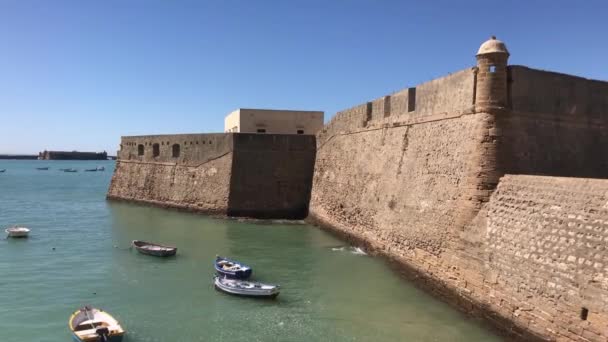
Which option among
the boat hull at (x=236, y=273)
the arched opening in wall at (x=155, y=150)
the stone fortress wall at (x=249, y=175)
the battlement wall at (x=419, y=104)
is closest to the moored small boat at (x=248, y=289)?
the boat hull at (x=236, y=273)

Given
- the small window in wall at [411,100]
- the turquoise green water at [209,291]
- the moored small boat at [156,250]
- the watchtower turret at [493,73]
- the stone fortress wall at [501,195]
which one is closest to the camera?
the stone fortress wall at [501,195]

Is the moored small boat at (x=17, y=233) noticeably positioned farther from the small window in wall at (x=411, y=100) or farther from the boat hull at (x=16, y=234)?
the small window in wall at (x=411, y=100)

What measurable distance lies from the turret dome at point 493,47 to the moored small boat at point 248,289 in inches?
286

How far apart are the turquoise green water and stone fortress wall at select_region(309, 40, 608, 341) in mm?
1049

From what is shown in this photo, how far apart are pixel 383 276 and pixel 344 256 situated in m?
2.47

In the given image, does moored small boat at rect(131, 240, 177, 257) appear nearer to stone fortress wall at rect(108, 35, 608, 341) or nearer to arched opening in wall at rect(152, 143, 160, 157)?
stone fortress wall at rect(108, 35, 608, 341)

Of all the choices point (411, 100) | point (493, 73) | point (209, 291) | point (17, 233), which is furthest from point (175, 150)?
point (493, 73)

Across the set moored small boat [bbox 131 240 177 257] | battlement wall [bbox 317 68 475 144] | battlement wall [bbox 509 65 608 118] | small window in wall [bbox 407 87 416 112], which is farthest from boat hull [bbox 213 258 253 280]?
battlement wall [bbox 509 65 608 118]

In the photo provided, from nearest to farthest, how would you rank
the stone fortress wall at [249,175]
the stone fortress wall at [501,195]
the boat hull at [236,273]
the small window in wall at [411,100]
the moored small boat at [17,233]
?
1. the stone fortress wall at [501,195]
2. the boat hull at [236,273]
3. the small window in wall at [411,100]
4. the moored small boat at [17,233]
5. the stone fortress wall at [249,175]

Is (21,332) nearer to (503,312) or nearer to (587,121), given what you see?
(503,312)

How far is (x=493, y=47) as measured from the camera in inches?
406

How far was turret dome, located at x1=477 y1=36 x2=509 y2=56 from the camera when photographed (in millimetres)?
10272

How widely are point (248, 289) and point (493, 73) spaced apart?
7.56 metres

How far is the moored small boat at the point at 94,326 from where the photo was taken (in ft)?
28.1
